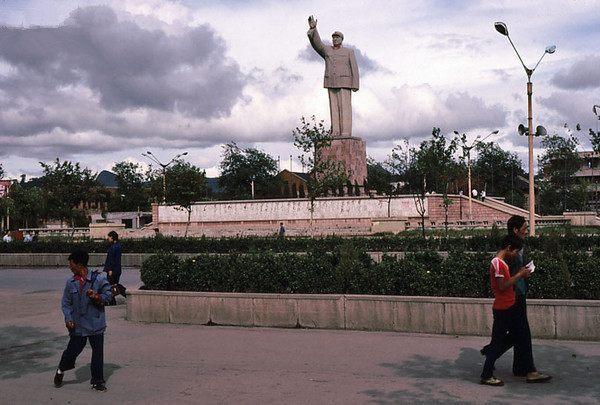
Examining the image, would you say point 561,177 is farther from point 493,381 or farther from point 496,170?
point 493,381

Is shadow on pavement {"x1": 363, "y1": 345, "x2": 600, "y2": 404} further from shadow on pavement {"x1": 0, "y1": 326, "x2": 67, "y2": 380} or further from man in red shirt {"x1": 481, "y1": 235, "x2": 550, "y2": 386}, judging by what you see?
shadow on pavement {"x1": 0, "y1": 326, "x2": 67, "y2": 380}

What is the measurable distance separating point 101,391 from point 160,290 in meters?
4.82

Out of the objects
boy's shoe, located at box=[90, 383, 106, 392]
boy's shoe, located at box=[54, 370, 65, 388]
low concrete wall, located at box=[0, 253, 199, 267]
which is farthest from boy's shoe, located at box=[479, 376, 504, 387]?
low concrete wall, located at box=[0, 253, 199, 267]

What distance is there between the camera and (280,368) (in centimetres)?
793

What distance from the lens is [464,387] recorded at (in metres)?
6.95

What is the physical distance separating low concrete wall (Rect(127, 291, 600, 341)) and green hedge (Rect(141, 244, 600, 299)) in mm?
539

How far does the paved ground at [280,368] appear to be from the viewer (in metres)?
6.76

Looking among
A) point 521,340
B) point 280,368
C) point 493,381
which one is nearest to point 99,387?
point 280,368

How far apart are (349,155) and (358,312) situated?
4174 centimetres

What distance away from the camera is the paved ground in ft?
22.2

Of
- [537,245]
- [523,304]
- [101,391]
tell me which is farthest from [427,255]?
[537,245]

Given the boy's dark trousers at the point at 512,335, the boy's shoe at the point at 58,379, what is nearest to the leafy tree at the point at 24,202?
the boy's shoe at the point at 58,379

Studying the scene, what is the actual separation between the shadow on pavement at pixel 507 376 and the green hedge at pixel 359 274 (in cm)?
146

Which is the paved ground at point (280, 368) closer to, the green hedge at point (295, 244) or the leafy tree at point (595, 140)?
the green hedge at point (295, 244)
